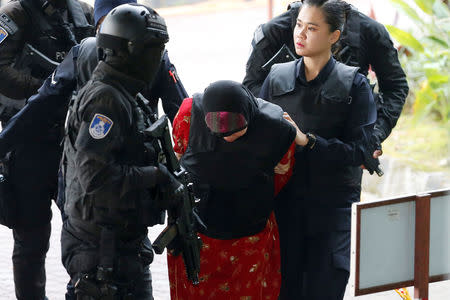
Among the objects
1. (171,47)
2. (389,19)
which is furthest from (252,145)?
(171,47)

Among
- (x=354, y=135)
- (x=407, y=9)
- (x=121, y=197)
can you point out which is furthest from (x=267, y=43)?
(x=407, y=9)

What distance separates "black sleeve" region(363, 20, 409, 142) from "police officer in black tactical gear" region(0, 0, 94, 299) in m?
1.48

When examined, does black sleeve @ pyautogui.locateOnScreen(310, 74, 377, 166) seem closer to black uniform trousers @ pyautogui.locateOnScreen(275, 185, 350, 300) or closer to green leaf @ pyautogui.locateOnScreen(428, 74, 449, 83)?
black uniform trousers @ pyautogui.locateOnScreen(275, 185, 350, 300)

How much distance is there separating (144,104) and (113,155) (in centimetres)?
30

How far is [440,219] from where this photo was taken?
12.2 ft

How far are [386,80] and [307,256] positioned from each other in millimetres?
1156

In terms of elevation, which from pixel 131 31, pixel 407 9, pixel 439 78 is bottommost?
pixel 439 78

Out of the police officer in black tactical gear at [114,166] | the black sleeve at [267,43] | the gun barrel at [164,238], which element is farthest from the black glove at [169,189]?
the black sleeve at [267,43]

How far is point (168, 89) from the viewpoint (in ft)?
13.1

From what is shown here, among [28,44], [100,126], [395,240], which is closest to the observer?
[100,126]

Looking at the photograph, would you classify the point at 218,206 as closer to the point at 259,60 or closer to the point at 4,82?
the point at 259,60

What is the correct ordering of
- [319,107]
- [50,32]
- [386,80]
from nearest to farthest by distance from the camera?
[319,107]
[50,32]
[386,80]

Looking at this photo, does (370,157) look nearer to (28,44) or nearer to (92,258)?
(92,258)

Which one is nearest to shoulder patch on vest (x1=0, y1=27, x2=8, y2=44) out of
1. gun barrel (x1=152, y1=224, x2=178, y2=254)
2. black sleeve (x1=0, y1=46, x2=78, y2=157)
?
black sleeve (x1=0, y1=46, x2=78, y2=157)
